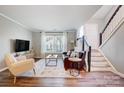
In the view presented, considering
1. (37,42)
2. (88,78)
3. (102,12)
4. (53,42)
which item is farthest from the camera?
(53,42)

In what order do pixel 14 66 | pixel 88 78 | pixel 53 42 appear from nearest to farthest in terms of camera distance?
pixel 14 66 → pixel 88 78 → pixel 53 42

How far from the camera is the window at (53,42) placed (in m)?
11.1

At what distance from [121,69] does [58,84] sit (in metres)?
2.24

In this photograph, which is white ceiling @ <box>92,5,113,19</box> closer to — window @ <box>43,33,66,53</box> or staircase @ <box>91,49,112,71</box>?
staircase @ <box>91,49,112,71</box>

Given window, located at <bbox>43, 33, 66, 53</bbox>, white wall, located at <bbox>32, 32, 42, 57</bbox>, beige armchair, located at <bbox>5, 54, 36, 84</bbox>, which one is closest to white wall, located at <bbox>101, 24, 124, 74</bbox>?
beige armchair, located at <bbox>5, 54, 36, 84</bbox>

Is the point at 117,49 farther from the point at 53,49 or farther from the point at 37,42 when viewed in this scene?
the point at 37,42

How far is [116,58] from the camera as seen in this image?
5094 mm

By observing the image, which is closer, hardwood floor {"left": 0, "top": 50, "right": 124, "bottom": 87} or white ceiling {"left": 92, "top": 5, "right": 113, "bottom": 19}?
hardwood floor {"left": 0, "top": 50, "right": 124, "bottom": 87}

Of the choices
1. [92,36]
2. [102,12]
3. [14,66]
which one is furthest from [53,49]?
[14,66]

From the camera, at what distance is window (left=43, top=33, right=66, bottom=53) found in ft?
36.5

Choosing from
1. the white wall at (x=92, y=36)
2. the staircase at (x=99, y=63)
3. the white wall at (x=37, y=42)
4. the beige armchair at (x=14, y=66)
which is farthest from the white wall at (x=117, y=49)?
the white wall at (x=37, y=42)

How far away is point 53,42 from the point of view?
11.2 m

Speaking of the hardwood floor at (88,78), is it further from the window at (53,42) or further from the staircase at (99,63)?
the window at (53,42)
